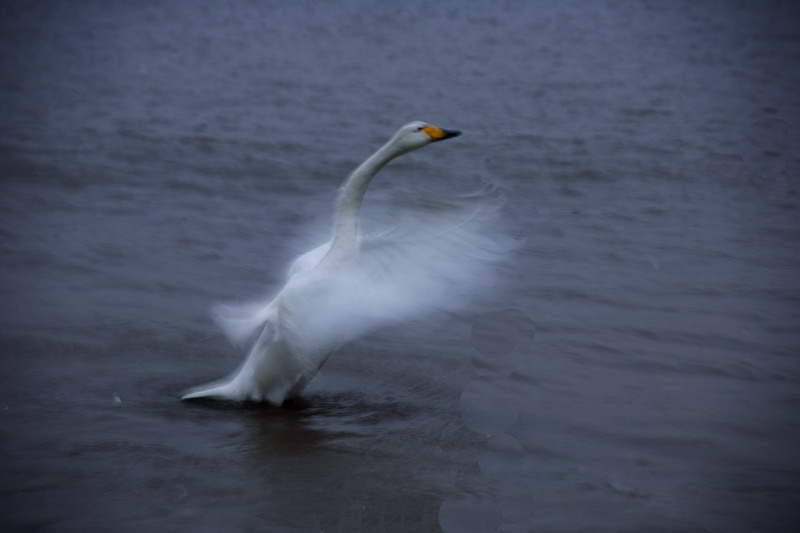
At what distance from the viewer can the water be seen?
14.3 feet

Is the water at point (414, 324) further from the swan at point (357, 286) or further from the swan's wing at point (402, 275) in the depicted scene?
the swan's wing at point (402, 275)

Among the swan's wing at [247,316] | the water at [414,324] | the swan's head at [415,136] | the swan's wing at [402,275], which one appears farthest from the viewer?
the swan's head at [415,136]

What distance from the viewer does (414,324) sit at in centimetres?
648

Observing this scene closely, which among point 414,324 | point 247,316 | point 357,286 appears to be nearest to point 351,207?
point 357,286

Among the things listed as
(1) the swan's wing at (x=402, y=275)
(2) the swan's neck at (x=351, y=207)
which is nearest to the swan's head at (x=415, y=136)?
(2) the swan's neck at (x=351, y=207)

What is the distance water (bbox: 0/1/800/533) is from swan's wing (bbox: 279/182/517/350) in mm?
336

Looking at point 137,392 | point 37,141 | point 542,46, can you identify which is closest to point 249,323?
point 137,392

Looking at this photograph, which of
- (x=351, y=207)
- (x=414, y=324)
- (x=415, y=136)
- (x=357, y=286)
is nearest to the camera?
(x=357, y=286)

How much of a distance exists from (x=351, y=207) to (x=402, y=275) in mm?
470

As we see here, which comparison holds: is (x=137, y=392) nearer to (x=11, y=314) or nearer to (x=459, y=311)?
(x=11, y=314)

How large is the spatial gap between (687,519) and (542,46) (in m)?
17.3

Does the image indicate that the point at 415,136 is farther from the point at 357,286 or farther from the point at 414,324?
the point at 414,324

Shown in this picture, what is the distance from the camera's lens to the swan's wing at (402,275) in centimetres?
499

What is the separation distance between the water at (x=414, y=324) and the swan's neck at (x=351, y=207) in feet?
0.58
